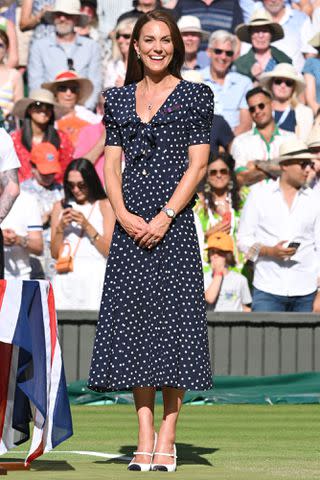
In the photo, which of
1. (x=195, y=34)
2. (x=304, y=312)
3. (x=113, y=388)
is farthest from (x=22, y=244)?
(x=113, y=388)

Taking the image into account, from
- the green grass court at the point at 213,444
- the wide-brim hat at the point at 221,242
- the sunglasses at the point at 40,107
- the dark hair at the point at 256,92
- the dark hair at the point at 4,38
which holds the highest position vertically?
the dark hair at the point at 4,38

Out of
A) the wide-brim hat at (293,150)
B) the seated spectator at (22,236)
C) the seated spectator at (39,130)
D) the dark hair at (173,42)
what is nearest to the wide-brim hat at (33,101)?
the seated spectator at (39,130)

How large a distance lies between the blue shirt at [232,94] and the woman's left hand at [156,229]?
27.1ft

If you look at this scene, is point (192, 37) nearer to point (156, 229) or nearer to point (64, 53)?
point (64, 53)

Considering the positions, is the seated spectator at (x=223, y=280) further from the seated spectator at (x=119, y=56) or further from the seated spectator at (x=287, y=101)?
the seated spectator at (x=119, y=56)

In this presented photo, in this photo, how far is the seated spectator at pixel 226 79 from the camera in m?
14.8

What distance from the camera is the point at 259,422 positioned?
10094 mm

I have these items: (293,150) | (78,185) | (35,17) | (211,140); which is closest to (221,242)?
(293,150)

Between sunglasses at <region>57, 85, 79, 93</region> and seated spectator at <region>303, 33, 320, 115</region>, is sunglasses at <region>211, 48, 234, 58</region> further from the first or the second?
sunglasses at <region>57, 85, 79, 93</region>

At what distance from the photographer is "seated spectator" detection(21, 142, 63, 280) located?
1331 cm

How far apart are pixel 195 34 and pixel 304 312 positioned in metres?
3.92

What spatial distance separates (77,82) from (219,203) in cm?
228

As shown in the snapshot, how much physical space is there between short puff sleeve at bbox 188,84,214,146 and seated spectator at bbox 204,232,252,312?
621 centimetres

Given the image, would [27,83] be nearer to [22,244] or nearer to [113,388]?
[22,244]
